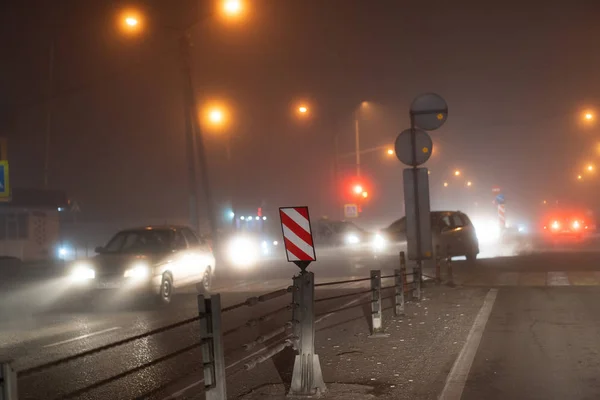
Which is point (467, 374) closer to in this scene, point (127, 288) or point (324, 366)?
point (324, 366)

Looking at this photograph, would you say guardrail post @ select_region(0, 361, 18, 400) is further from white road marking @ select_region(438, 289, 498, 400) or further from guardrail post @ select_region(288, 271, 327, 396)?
white road marking @ select_region(438, 289, 498, 400)

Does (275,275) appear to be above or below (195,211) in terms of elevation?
below

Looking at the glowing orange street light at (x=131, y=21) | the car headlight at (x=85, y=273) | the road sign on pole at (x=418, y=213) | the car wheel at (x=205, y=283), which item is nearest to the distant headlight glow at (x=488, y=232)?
the car wheel at (x=205, y=283)

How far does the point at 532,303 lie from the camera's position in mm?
13867

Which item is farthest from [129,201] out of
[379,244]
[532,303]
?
[532,303]

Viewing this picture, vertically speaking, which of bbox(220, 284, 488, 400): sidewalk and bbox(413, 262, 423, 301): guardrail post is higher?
bbox(413, 262, 423, 301): guardrail post

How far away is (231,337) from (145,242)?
23.7 feet

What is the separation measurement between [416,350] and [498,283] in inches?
378

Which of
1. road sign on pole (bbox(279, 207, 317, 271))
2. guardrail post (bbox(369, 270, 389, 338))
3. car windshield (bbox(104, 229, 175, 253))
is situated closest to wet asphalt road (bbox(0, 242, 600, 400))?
road sign on pole (bbox(279, 207, 317, 271))

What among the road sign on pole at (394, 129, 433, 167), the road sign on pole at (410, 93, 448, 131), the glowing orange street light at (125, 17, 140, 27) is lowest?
the road sign on pole at (394, 129, 433, 167)

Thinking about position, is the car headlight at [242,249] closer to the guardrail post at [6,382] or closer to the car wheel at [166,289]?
the car wheel at [166,289]

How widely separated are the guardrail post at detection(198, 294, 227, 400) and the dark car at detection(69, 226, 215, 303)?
10030 millimetres

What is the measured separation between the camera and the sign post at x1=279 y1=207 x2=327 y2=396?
22.9 ft

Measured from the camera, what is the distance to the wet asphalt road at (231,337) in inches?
308
